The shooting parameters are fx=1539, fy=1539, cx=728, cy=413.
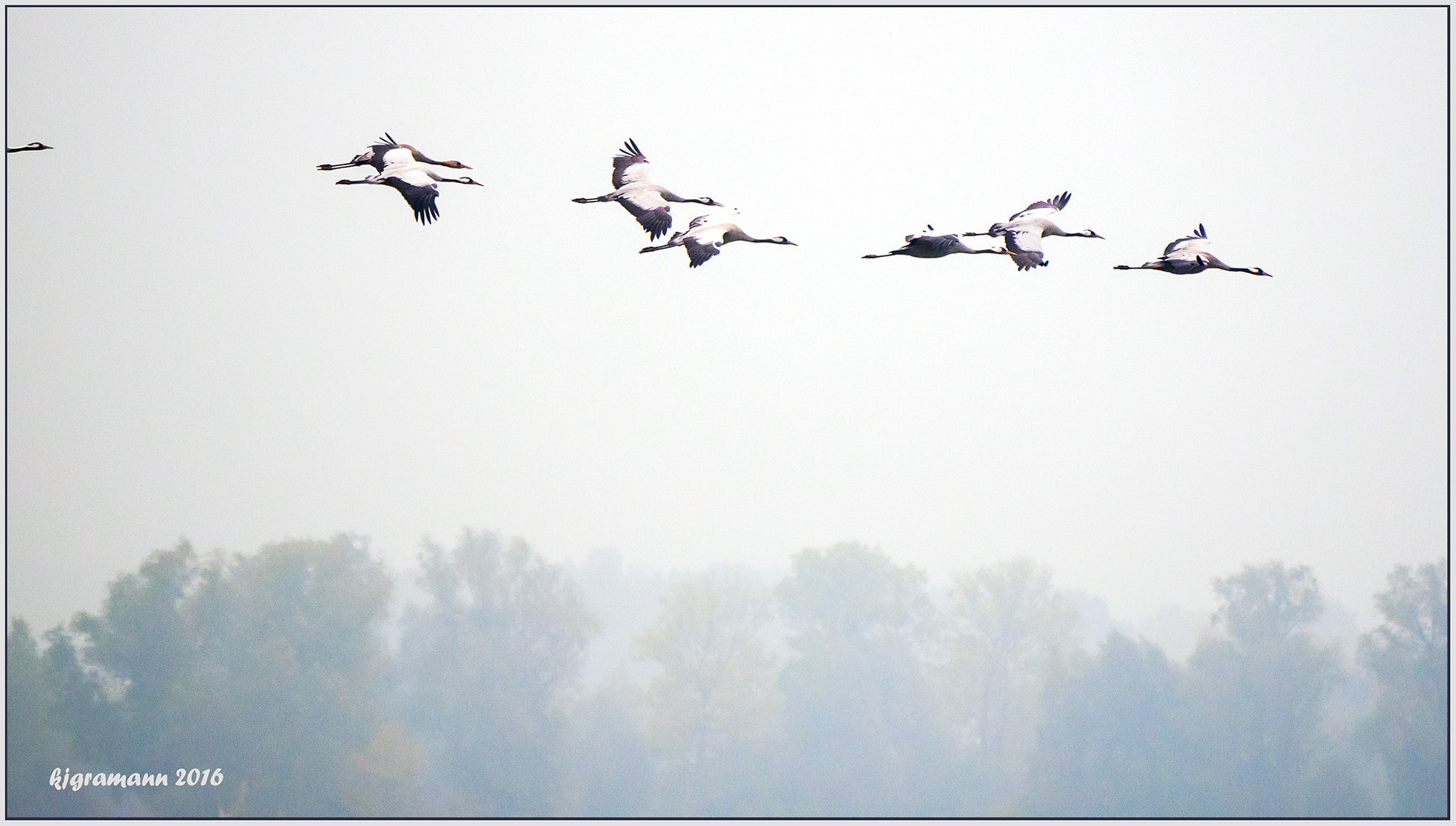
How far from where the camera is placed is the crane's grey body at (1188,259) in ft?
69.5

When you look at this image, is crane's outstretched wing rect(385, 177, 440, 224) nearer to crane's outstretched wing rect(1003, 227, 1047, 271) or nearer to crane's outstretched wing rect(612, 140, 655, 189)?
crane's outstretched wing rect(612, 140, 655, 189)

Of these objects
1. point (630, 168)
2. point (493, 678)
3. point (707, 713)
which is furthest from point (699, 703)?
point (630, 168)

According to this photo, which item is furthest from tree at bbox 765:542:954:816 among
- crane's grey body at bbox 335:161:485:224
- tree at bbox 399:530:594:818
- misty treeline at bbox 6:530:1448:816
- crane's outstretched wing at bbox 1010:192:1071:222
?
crane's grey body at bbox 335:161:485:224

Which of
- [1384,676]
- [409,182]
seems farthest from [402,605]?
[409,182]

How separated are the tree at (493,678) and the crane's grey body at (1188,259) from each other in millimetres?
48786

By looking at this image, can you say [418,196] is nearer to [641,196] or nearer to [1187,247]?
[641,196]

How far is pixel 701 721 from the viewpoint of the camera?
69688mm

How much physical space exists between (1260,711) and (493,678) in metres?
33.7

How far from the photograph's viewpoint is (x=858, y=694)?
71125mm

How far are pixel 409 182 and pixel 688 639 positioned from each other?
5308 centimetres

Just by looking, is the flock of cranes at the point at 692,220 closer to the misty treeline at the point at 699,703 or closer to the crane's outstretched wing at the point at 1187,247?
the crane's outstretched wing at the point at 1187,247

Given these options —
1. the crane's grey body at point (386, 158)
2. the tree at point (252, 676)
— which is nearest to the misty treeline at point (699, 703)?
the tree at point (252, 676)

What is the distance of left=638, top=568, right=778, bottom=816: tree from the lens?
69062 millimetres

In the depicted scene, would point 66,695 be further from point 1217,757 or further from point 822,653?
point 1217,757
